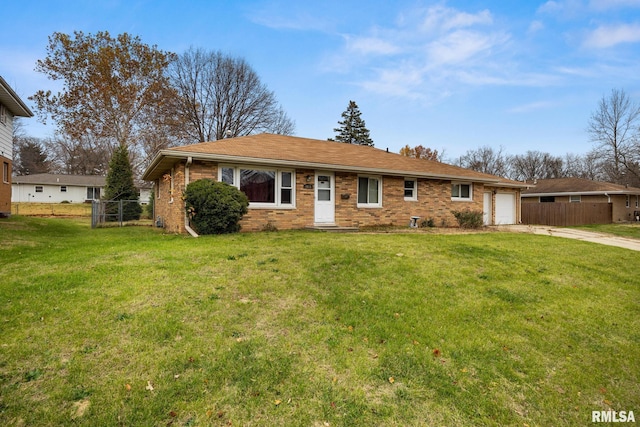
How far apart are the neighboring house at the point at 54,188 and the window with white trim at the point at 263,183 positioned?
3305cm

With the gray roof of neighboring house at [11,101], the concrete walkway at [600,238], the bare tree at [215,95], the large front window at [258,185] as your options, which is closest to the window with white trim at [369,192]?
the large front window at [258,185]

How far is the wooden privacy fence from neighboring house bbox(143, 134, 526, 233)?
7078 millimetres

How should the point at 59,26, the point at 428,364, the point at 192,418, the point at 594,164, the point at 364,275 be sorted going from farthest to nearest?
the point at 594,164 → the point at 59,26 → the point at 364,275 → the point at 428,364 → the point at 192,418

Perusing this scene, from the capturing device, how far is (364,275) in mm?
5715

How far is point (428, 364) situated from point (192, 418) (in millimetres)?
2269

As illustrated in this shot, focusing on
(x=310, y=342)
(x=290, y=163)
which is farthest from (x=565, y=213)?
(x=310, y=342)

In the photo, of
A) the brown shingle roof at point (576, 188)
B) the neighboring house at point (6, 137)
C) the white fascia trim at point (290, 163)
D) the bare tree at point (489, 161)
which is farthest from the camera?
the bare tree at point (489, 161)

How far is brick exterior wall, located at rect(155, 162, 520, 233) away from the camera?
11.1 m

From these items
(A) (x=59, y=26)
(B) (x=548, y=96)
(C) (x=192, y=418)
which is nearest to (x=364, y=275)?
(C) (x=192, y=418)

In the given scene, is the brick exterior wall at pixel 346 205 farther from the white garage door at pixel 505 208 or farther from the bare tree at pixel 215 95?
the bare tree at pixel 215 95

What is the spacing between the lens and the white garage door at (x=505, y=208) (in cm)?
1884

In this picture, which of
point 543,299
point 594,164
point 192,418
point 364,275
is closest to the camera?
point 192,418

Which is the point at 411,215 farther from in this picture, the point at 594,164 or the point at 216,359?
the point at 594,164

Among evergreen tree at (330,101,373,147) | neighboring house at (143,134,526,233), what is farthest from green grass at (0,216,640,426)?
evergreen tree at (330,101,373,147)
